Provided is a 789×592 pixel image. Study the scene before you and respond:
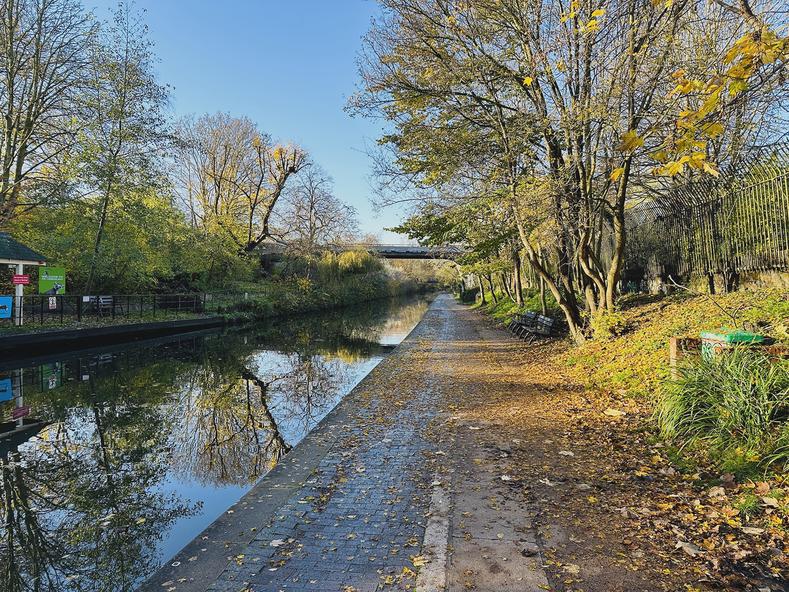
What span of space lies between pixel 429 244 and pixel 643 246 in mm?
6720

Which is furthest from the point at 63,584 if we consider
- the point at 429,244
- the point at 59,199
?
the point at 59,199

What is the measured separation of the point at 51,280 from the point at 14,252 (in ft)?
6.21

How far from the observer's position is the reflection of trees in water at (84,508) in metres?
3.96

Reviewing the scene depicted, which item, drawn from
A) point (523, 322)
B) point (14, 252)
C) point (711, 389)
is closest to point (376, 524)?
point (711, 389)

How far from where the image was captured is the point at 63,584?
3.78m

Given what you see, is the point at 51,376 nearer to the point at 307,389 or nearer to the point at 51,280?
the point at 307,389

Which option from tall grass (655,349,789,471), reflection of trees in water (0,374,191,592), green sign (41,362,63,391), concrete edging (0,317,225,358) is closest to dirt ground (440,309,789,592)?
tall grass (655,349,789,471)

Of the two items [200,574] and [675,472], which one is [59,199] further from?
[675,472]

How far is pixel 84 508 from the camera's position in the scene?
200 inches

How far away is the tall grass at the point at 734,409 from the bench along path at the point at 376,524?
1942 millimetres

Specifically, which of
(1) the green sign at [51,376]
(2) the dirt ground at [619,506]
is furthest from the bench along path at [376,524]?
(1) the green sign at [51,376]

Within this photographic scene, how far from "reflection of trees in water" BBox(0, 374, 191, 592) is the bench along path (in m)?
1.04

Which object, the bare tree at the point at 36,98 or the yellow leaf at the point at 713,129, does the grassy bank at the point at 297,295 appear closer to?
the bare tree at the point at 36,98

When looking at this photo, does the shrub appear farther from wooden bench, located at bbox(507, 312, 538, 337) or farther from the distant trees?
wooden bench, located at bbox(507, 312, 538, 337)
